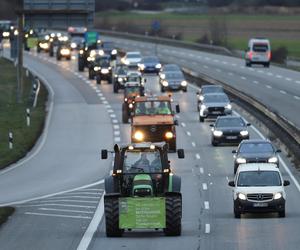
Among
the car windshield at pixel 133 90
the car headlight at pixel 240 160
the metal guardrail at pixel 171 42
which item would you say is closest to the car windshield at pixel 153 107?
the car headlight at pixel 240 160

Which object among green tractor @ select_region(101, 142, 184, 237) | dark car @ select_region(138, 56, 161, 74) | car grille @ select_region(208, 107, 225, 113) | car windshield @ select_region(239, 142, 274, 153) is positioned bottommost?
dark car @ select_region(138, 56, 161, 74)

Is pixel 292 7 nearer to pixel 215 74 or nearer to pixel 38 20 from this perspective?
pixel 215 74

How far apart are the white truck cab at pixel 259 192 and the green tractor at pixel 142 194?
3.89m

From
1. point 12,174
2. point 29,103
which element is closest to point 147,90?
point 29,103

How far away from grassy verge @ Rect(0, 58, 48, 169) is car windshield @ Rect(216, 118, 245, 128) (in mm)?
8540

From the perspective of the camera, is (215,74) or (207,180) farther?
(215,74)

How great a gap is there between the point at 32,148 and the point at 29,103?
20626 mm

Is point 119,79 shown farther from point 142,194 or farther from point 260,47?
point 142,194

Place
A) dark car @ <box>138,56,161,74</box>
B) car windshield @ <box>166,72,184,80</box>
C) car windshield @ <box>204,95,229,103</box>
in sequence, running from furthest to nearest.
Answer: dark car @ <box>138,56,161,74</box>, car windshield @ <box>166,72,184,80</box>, car windshield @ <box>204,95,229,103</box>

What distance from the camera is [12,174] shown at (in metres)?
45.9

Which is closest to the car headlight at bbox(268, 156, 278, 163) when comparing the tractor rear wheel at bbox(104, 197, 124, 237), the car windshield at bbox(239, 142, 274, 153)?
the car windshield at bbox(239, 142, 274, 153)

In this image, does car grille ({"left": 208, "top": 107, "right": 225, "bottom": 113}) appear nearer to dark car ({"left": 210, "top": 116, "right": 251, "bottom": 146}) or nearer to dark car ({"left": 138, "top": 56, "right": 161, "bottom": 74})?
dark car ({"left": 210, "top": 116, "right": 251, "bottom": 146})

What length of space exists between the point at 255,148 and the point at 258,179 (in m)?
10.3

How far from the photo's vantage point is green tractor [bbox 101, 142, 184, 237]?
27.3m
